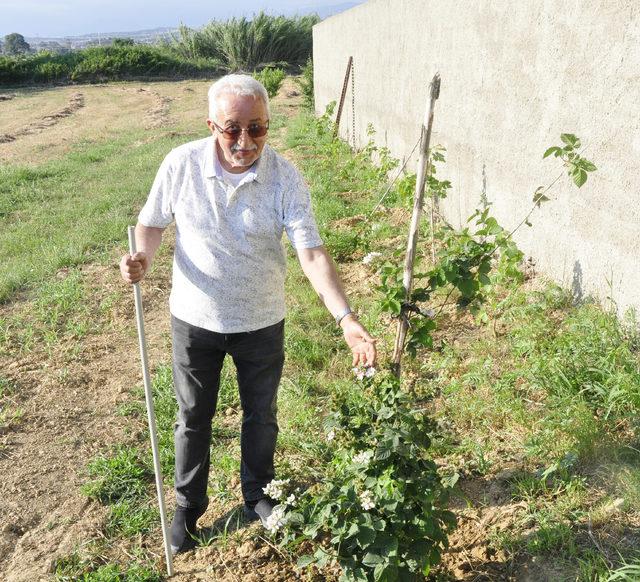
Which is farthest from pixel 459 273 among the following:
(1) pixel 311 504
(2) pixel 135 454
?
(2) pixel 135 454

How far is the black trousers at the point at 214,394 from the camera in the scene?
252cm

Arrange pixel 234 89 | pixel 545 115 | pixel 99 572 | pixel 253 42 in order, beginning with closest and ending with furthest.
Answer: pixel 234 89
pixel 99 572
pixel 545 115
pixel 253 42

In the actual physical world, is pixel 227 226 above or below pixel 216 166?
below

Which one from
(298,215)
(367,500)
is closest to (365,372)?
(367,500)

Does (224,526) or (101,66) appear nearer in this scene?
(224,526)

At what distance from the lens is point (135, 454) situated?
11.0ft

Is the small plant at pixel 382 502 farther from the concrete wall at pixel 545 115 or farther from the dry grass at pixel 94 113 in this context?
the dry grass at pixel 94 113

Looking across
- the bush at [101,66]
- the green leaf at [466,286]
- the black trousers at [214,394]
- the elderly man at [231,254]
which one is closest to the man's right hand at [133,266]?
the elderly man at [231,254]

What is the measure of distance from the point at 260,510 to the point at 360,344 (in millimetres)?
1081

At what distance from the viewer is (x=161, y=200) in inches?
→ 95.6

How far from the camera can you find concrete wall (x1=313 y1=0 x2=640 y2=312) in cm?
332

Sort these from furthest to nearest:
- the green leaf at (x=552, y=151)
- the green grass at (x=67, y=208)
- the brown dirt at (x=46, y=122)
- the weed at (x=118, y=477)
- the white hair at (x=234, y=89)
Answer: the brown dirt at (x=46, y=122)
the green grass at (x=67, y=208)
the green leaf at (x=552, y=151)
the weed at (x=118, y=477)
the white hair at (x=234, y=89)

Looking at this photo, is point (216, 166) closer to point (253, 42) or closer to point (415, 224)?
point (415, 224)

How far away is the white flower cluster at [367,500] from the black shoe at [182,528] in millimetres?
1010
